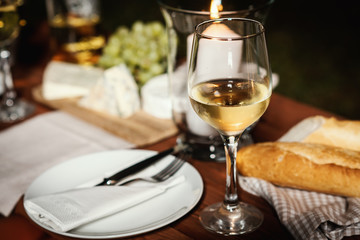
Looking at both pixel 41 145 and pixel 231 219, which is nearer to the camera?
pixel 231 219

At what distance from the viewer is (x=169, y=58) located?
1.20 metres

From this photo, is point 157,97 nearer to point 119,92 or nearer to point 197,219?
point 119,92

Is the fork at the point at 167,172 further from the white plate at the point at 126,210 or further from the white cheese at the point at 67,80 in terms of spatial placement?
the white cheese at the point at 67,80

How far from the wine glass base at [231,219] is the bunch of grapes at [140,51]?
2.38ft

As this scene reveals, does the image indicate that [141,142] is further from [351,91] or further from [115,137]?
[351,91]

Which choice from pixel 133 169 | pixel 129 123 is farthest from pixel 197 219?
pixel 129 123

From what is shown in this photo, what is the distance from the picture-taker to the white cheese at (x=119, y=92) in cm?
144

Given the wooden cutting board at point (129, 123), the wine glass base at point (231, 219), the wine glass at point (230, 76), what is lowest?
the wooden cutting board at point (129, 123)

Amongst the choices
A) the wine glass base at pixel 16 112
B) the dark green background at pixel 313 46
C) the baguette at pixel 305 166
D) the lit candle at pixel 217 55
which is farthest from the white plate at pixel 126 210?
the dark green background at pixel 313 46

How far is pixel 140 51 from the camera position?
5.10 feet

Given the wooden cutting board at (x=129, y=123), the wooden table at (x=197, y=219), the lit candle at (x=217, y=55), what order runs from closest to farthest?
the lit candle at (x=217, y=55), the wooden table at (x=197, y=219), the wooden cutting board at (x=129, y=123)

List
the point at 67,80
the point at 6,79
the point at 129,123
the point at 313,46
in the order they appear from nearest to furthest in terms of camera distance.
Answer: the point at 129,123 → the point at 6,79 → the point at 67,80 → the point at 313,46

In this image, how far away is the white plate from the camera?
A: 0.85 meters

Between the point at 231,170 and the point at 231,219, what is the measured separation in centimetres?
10
